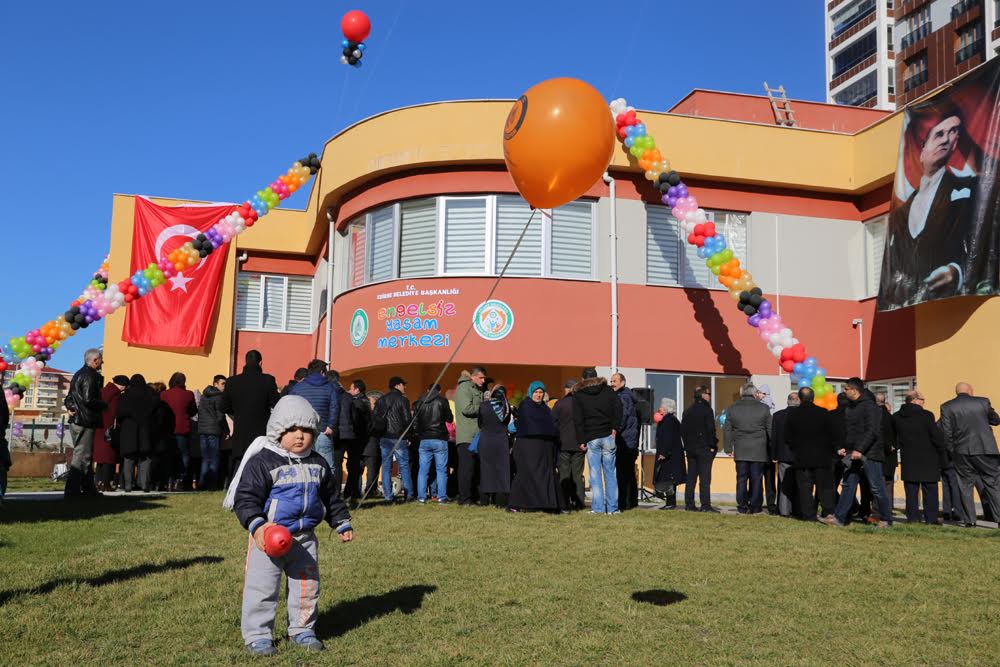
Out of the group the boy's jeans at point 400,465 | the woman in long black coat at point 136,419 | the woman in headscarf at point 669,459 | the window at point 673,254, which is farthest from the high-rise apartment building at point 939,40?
the woman in long black coat at point 136,419

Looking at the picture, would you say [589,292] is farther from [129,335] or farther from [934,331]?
[129,335]

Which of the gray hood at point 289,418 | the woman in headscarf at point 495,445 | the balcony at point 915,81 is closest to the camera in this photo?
the gray hood at point 289,418

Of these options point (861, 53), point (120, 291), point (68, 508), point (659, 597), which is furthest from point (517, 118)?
point (861, 53)

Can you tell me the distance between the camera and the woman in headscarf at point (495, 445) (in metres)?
12.7

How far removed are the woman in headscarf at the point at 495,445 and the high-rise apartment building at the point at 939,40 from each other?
50.9m

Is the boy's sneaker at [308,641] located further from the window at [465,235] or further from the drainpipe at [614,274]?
the window at [465,235]

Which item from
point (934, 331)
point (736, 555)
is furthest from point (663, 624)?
point (934, 331)

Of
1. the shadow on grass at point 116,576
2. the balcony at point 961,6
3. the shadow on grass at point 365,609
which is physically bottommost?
the shadow on grass at point 365,609

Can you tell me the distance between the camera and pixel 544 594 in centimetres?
645

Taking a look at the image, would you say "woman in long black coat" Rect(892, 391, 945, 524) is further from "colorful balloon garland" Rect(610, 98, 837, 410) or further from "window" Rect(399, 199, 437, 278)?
"window" Rect(399, 199, 437, 278)

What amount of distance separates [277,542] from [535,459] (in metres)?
7.51

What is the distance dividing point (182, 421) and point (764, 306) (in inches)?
383

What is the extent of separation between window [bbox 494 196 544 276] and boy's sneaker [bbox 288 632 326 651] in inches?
503

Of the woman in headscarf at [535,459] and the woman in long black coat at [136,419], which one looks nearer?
the woman in headscarf at [535,459]
